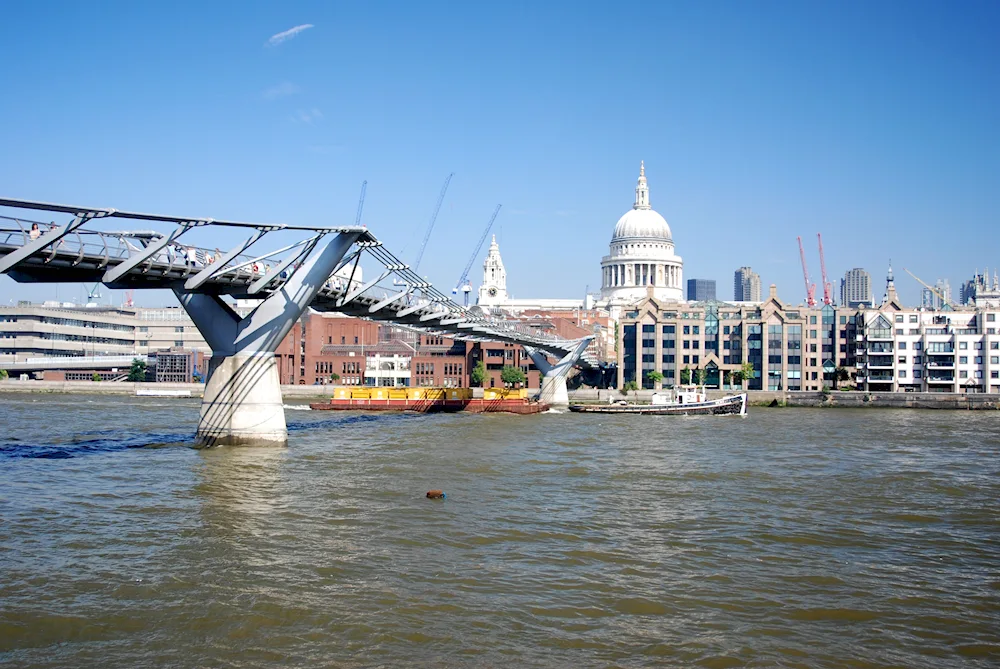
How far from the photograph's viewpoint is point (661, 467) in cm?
3975

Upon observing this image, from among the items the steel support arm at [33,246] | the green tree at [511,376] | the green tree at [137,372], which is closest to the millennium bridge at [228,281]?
the steel support arm at [33,246]

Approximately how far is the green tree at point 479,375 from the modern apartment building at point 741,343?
1721 centimetres

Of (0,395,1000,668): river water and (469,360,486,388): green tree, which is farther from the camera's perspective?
(469,360,486,388): green tree

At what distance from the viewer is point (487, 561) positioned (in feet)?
67.2

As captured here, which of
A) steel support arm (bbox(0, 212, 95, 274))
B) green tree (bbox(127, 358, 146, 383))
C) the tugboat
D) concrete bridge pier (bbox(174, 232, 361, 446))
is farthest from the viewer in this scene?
green tree (bbox(127, 358, 146, 383))

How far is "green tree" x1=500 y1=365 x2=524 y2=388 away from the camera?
4437 inches

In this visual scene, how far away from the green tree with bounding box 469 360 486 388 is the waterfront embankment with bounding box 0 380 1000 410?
9901 millimetres

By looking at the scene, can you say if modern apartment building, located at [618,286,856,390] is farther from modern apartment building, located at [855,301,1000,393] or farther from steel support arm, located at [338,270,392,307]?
steel support arm, located at [338,270,392,307]

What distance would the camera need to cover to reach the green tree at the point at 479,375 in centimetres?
11456

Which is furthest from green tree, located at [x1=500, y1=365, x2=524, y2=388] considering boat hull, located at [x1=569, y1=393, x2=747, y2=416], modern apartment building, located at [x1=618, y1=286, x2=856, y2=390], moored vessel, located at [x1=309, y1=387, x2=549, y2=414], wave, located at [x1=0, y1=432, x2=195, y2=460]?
wave, located at [x1=0, y1=432, x2=195, y2=460]

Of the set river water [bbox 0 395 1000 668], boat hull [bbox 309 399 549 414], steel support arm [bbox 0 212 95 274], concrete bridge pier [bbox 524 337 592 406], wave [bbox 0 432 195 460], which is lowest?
river water [bbox 0 395 1000 668]

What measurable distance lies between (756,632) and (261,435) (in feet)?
100

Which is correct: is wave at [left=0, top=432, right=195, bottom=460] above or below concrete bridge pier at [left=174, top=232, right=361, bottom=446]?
below

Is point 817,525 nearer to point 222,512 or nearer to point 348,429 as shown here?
point 222,512
